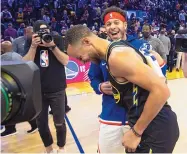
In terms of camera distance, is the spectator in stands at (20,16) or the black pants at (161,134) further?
the spectator in stands at (20,16)

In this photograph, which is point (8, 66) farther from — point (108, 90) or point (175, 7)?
point (175, 7)

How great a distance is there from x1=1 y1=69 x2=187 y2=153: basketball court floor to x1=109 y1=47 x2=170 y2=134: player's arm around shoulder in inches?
80.6

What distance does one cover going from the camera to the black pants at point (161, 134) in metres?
1.81

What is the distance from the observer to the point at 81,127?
14.4 ft

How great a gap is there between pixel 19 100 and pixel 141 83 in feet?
2.43

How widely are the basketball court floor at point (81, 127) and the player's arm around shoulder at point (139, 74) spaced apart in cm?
205

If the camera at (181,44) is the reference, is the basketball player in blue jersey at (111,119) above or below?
below

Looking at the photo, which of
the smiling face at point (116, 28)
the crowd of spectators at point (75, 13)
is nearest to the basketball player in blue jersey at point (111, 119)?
the smiling face at point (116, 28)

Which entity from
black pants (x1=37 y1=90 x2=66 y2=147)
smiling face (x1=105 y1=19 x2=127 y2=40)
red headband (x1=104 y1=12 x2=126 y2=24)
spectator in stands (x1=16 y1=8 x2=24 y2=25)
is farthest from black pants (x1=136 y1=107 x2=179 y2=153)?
spectator in stands (x1=16 y1=8 x2=24 y2=25)

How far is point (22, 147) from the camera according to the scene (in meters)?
3.76

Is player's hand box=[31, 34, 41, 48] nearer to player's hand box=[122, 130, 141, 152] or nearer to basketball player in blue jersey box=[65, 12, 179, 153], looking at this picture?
basketball player in blue jersey box=[65, 12, 179, 153]

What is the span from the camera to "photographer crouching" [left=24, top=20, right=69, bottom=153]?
3.01m

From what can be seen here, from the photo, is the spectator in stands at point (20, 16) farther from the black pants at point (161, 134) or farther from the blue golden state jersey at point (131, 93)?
the black pants at point (161, 134)

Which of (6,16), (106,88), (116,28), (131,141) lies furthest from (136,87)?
(6,16)
